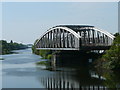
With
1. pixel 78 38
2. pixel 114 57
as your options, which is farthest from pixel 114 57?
pixel 78 38

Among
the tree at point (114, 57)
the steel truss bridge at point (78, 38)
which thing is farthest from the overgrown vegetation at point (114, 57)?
the steel truss bridge at point (78, 38)

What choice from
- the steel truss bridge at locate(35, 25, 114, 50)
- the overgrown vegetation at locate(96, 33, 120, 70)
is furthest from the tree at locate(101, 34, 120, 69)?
the steel truss bridge at locate(35, 25, 114, 50)

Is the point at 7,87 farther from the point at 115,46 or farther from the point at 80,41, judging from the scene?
the point at 80,41

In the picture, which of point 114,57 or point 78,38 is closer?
point 114,57

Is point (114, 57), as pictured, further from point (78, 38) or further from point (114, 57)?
point (78, 38)

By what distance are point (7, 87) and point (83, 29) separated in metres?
35.8

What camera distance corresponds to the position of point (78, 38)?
55312 millimetres

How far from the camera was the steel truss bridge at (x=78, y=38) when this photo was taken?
181 feet

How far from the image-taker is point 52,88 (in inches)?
1179

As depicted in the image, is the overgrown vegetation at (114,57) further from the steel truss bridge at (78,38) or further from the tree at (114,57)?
the steel truss bridge at (78,38)

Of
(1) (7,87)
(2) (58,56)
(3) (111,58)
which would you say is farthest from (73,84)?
(2) (58,56)

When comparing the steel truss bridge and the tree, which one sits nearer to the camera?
the tree

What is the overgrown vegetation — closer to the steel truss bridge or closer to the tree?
the tree

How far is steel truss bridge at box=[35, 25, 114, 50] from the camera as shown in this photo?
55.2m
